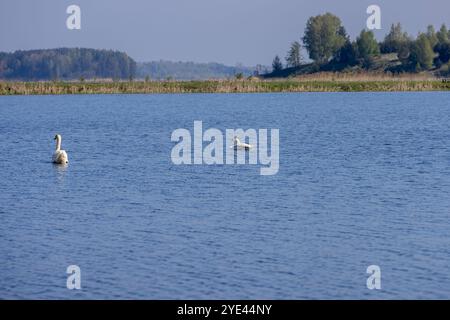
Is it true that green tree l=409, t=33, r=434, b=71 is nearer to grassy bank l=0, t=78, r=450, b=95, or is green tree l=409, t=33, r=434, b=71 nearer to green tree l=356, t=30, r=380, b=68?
green tree l=356, t=30, r=380, b=68

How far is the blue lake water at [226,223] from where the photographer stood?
57.3 feet

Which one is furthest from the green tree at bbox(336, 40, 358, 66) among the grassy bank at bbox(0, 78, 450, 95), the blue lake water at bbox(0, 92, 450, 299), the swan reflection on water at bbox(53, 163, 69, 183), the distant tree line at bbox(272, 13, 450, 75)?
the swan reflection on water at bbox(53, 163, 69, 183)

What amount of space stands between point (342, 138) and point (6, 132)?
17.2 m

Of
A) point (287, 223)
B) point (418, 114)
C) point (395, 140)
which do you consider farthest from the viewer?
point (418, 114)

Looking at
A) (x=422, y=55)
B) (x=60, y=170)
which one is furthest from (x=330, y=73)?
(x=60, y=170)

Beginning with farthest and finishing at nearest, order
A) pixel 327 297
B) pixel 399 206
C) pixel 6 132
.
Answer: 1. pixel 6 132
2. pixel 399 206
3. pixel 327 297

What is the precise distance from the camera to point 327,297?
1659 centimetres

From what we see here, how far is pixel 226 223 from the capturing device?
22.6 metres

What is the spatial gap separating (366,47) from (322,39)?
13771mm

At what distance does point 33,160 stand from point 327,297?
2195cm

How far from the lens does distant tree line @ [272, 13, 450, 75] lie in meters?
140

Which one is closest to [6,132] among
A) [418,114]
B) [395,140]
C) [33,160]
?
[33,160]

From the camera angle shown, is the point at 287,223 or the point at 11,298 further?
the point at 287,223

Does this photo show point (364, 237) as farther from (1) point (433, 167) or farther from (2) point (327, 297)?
(1) point (433, 167)
